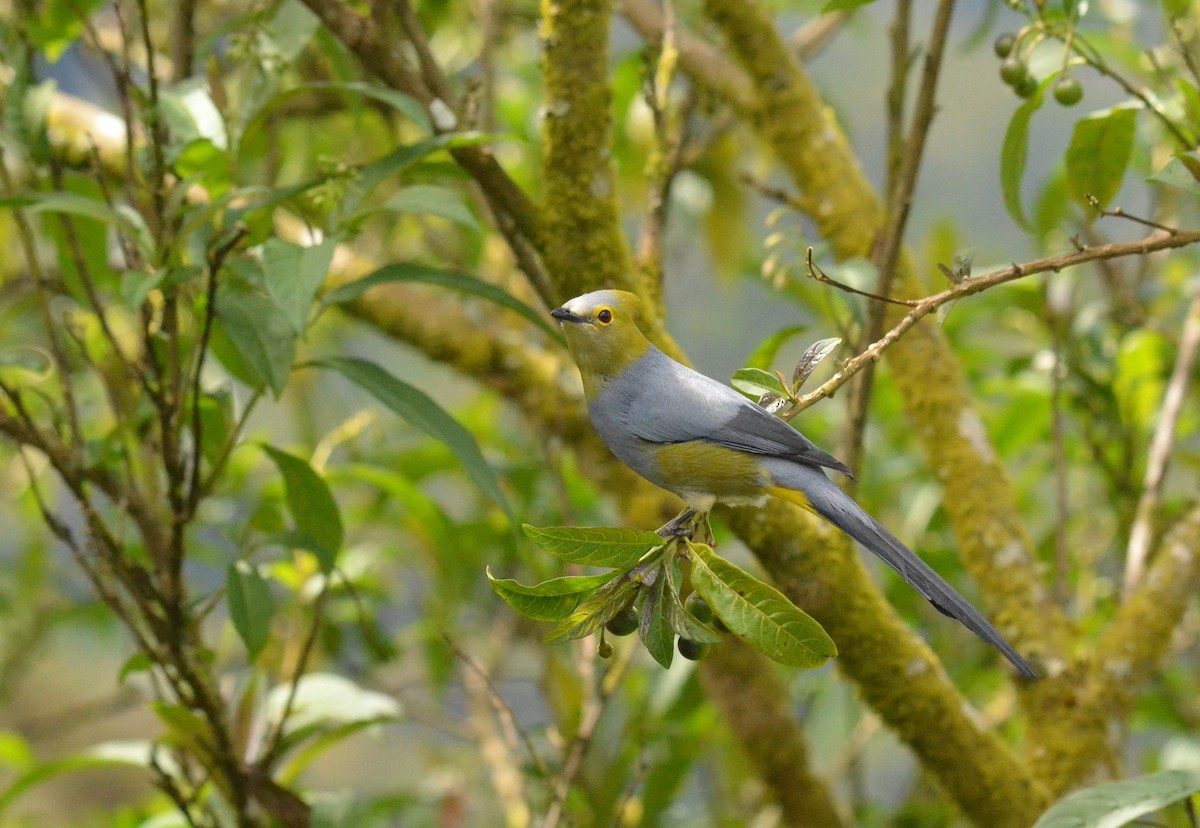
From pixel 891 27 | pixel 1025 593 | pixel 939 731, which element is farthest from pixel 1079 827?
pixel 891 27

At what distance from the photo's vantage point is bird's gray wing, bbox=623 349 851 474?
2.38ft

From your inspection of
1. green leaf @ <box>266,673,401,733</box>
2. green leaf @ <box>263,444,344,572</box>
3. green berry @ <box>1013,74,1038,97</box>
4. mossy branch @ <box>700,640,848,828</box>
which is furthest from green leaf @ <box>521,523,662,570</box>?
mossy branch @ <box>700,640,848,828</box>

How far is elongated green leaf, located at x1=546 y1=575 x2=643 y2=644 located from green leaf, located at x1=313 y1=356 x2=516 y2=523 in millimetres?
281

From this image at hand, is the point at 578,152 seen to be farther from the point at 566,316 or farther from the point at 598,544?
the point at 598,544

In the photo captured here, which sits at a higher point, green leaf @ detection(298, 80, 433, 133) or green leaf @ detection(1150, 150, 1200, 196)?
green leaf @ detection(298, 80, 433, 133)

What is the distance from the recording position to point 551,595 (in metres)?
0.65

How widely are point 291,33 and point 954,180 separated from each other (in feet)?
8.90

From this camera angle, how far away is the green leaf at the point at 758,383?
68 centimetres

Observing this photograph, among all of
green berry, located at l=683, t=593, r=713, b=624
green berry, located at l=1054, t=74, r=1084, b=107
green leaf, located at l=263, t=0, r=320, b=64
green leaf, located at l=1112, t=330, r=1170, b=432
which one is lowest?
green berry, located at l=683, t=593, r=713, b=624

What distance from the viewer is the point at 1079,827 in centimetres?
76

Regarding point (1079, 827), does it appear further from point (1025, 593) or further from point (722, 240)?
point (722, 240)

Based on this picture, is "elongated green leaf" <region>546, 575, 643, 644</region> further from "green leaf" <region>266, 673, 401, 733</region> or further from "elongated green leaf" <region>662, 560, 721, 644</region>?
"green leaf" <region>266, 673, 401, 733</region>

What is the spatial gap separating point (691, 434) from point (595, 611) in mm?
151

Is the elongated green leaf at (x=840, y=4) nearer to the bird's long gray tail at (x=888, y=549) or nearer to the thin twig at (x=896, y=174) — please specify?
the thin twig at (x=896, y=174)
